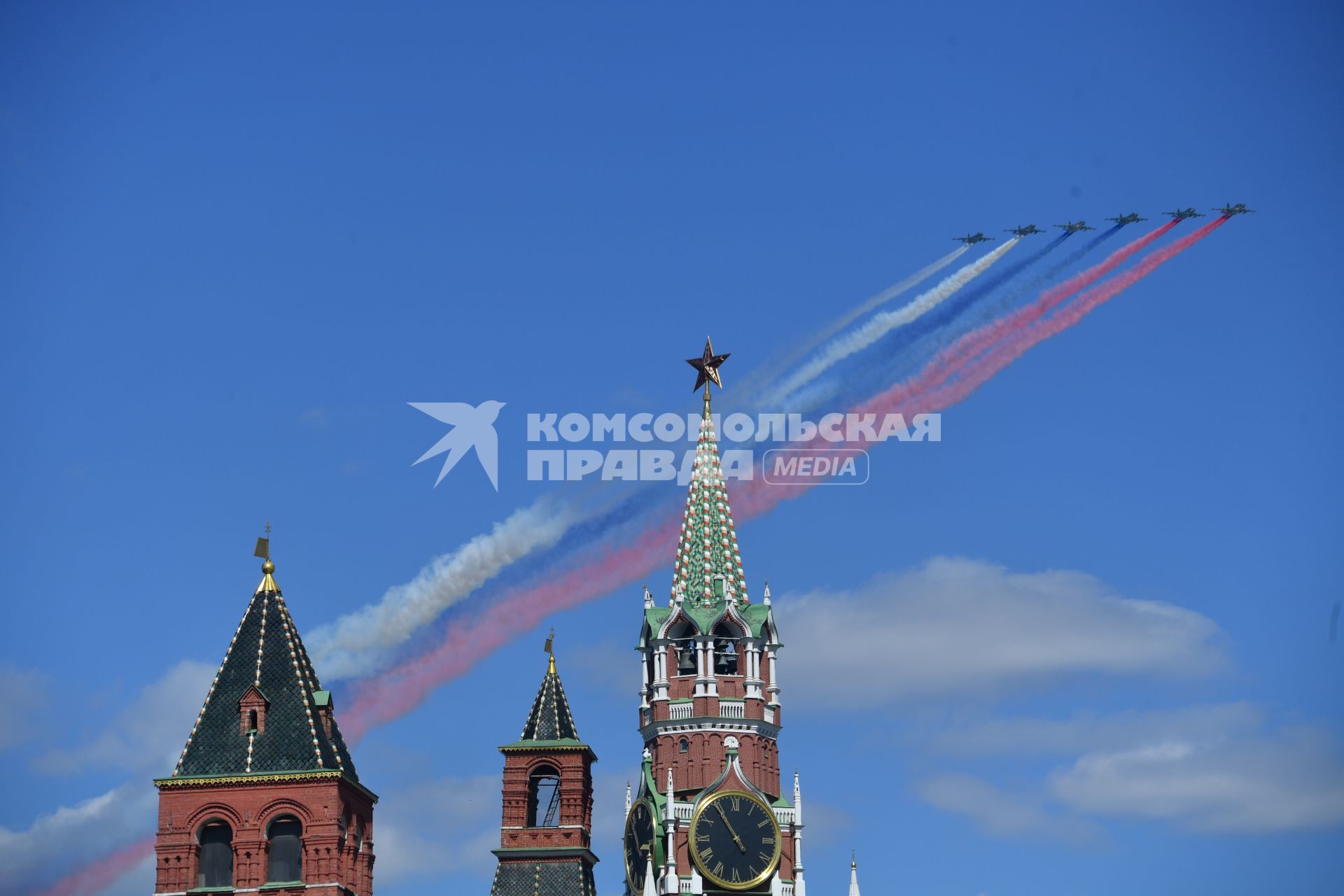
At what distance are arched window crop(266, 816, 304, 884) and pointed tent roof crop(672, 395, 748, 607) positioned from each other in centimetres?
2888

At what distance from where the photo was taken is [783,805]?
18888 centimetres

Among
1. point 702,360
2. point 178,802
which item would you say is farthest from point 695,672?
point 178,802

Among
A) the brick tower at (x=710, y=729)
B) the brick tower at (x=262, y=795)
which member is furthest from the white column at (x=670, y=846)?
the brick tower at (x=262, y=795)

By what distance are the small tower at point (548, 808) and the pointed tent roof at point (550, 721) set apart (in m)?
0.04

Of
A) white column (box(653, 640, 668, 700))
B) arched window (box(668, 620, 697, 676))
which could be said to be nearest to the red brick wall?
white column (box(653, 640, 668, 700))

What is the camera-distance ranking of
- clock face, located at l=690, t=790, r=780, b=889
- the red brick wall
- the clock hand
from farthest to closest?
the clock hand, clock face, located at l=690, t=790, r=780, b=889, the red brick wall

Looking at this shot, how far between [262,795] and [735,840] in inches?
1010

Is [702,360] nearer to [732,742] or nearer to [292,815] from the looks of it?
[732,742]

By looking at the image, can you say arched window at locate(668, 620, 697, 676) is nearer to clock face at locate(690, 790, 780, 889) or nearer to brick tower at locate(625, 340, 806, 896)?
brick tower at locate(625, 340, 806, 896)

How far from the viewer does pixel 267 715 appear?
175250 millimetres

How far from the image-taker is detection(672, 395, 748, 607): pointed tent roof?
639 ft

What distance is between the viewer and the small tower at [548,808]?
185 metres

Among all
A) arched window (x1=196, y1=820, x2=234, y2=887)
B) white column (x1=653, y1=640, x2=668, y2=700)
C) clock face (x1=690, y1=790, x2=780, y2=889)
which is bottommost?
arched window (x1=196, y1=820, x2=234, y2=887)

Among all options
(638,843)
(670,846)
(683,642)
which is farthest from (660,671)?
(670,846)
